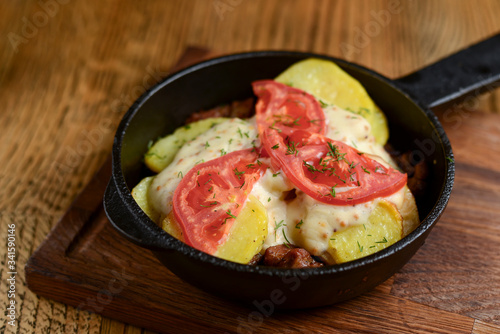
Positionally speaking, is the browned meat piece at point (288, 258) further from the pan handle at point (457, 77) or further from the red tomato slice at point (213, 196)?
the pan handle at point (457, 77)

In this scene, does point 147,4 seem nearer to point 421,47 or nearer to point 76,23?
point 76,23

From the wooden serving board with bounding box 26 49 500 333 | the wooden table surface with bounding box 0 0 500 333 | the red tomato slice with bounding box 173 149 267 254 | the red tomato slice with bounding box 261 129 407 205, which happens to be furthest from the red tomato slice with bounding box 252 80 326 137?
the wooden table surface with bounding box 0 0 500 333

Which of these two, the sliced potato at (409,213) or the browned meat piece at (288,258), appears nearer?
the browned meat piece at (288,258)

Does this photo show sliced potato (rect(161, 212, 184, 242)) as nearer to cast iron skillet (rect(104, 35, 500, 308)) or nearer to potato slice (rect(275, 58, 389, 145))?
cast iron skillet (rect(104, 35, 500, 308))

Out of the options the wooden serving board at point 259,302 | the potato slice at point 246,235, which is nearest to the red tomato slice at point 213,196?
the potato slice at point 246,235

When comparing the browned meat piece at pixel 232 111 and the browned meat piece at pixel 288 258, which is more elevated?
the browned meat piece at pixel 232 111

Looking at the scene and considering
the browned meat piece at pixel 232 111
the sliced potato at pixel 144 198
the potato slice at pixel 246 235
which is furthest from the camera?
the browned meat piece at pixel 232 111

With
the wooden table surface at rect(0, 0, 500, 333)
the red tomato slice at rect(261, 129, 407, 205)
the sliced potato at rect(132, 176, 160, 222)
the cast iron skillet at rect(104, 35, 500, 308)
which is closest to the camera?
the cast iron skillet at rect(104, 35, 500, 308)
